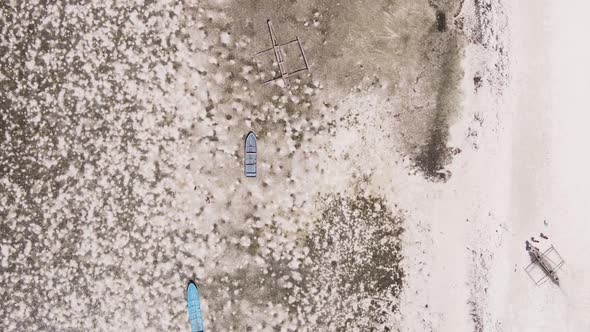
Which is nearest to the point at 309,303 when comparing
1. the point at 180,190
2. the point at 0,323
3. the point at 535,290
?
the point at 180,190

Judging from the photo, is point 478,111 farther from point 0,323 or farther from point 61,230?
point 0,323

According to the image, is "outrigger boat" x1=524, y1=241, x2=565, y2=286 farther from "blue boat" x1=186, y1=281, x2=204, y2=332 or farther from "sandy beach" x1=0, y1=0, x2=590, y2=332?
"blue boat" x1=186, y1=281, x2=204, y2=332

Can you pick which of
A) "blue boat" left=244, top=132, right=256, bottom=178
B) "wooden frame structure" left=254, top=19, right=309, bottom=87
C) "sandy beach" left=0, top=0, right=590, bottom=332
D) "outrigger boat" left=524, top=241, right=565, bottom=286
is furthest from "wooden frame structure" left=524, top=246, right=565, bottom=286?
"wooden frame structure" left=254, top=19, right=309, bottom=87

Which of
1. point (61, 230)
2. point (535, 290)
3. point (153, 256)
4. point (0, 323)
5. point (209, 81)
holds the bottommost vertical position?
point (535, 290)

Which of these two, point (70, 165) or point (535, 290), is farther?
point (535, 290)

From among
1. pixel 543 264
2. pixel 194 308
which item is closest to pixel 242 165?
pixel 194 308

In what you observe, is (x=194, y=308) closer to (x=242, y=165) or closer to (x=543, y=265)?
(x=242, y=165)
